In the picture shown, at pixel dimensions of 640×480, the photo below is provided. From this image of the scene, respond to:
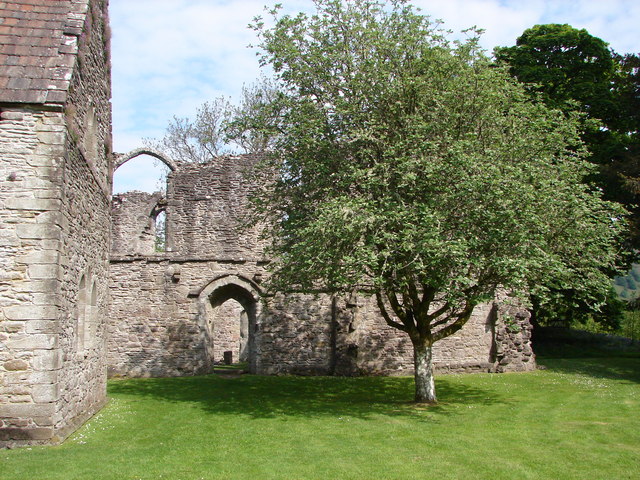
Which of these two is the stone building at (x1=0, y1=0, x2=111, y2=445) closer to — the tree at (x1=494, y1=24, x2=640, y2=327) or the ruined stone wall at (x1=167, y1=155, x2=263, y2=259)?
the ruined stone wall at (x1=167, y1=155, x2=263, y2=259)

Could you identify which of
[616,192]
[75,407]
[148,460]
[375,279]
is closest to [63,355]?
[75,407]

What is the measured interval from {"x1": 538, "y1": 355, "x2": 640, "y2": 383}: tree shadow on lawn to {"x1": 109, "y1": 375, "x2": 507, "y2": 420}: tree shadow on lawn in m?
4.92

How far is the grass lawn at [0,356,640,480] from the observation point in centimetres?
814

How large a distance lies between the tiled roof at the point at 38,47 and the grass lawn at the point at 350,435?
17.3ft

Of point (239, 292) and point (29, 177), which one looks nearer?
point (29, 177)

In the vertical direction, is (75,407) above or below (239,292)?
below

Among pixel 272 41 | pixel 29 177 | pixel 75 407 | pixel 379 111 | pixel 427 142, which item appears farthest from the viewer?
pixel 272 41

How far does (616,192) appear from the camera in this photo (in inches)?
845

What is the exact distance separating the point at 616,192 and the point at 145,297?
53.7 feet

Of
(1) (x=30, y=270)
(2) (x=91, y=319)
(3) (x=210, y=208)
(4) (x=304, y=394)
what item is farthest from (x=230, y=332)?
(1) (x=30, y=270)

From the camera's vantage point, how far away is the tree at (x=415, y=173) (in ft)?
37.0

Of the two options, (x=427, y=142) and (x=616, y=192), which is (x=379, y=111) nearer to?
(x=427, y=142)

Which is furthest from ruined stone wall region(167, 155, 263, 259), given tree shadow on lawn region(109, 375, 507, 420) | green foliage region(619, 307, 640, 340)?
green foliage region(619, 307, 640, 340)

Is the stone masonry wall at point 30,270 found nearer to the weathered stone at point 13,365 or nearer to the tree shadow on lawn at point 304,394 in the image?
the weathered stone at point 13,365
